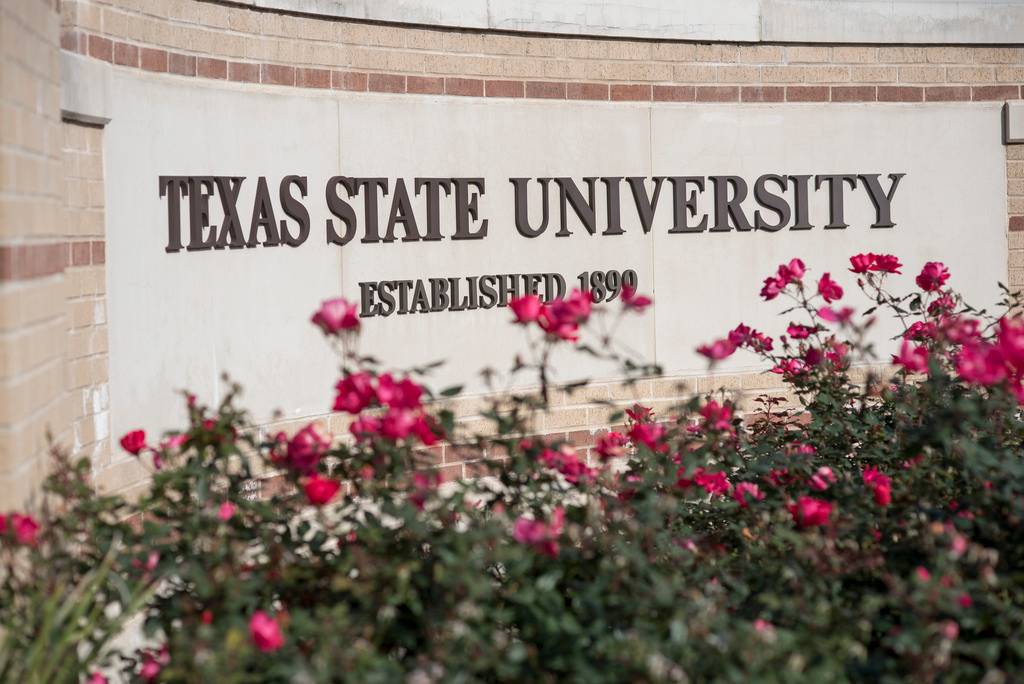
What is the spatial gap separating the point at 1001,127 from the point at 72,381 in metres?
6.15

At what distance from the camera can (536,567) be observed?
3.59m

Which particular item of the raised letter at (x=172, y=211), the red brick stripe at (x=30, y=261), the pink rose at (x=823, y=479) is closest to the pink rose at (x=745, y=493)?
the pink rose at (x=823, y=479)

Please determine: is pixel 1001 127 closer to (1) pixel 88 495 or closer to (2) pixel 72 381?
(2) pixel 72 381

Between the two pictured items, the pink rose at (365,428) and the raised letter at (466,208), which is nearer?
the pink rose at (365,428)

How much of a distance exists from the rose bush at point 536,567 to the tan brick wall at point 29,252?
0.20 metres

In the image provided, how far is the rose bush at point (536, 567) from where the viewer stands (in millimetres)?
2971

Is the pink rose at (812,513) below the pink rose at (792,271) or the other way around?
below

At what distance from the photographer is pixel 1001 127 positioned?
355 inches

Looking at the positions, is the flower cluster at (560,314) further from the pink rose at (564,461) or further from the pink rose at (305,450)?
the pink rose at (305,450)

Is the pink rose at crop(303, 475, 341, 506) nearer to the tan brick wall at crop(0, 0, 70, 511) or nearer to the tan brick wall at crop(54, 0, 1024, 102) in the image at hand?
the tan brick wall at crop(0, 0, 70, 511)

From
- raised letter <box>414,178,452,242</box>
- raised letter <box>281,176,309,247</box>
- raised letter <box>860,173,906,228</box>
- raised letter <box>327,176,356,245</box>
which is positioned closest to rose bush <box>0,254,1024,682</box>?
raised letter <box>281,176,309,247</box>

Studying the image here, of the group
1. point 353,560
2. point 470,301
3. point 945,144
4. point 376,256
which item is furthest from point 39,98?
point 945,144

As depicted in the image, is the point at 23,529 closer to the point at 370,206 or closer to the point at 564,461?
the point at 564,461

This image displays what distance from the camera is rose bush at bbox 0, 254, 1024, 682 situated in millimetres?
2971
